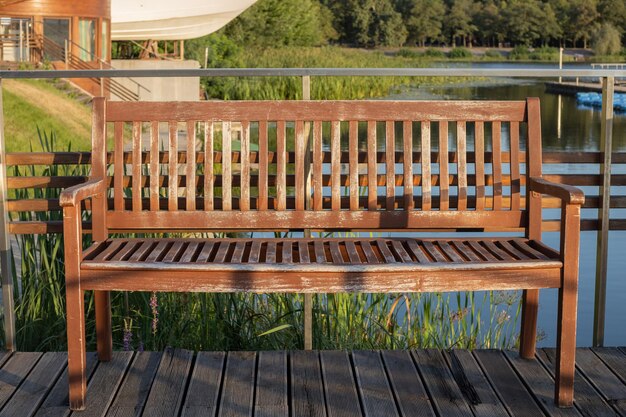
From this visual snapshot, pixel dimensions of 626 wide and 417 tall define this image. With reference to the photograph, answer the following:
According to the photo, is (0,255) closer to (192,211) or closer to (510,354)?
(192,211)

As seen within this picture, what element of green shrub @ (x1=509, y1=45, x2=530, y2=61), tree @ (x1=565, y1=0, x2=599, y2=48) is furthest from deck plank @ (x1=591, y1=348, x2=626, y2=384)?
tree @ (x1=565, y1=0, x2=599, y2=48)

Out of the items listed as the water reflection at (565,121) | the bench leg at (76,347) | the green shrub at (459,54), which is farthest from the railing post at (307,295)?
the green shrub at (459,54)

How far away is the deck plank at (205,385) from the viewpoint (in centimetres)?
291

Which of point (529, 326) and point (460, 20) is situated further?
point (460, 20)

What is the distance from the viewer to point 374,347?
3992 millimetres

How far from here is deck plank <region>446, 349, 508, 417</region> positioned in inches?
114

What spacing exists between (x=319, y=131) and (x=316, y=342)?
2.80 feet

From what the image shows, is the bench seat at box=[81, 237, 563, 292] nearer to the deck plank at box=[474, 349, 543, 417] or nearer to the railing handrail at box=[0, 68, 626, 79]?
the deck plank at box=[474, 349, 543, 417]

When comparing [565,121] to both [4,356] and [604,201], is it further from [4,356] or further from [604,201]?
[4,356]

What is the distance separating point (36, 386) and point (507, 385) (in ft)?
4.66

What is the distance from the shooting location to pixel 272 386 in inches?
122

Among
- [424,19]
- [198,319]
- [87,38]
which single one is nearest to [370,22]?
[424,19]

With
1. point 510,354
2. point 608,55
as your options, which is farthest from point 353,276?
point 608,55

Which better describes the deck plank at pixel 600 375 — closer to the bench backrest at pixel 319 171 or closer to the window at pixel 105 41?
the bench backrest at pixel 319 171
